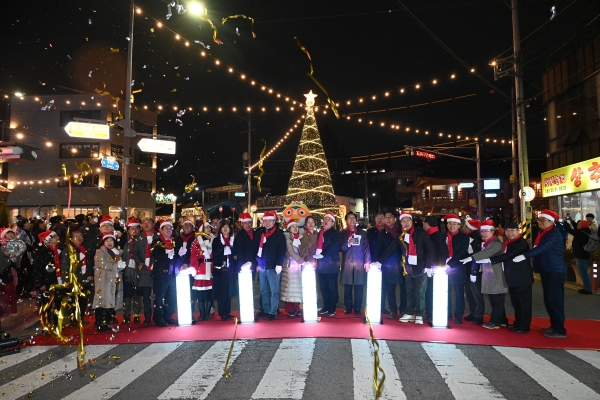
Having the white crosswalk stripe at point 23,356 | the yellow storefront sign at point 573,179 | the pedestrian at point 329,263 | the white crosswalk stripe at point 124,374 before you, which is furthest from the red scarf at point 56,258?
the yellow storefront sign at point 573,179

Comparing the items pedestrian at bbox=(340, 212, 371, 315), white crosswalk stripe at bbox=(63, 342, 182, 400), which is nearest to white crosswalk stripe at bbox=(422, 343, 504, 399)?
pedestrian at bbox=(340, 212, 371, 315)

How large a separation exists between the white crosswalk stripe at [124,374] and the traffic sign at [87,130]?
830cm

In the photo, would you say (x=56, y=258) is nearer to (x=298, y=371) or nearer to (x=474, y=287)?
(x=298, y=371)

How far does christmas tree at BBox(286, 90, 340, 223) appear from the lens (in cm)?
2291

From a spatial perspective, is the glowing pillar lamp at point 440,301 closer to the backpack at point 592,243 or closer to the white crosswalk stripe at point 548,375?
the white crosswalk stripe at point 548,375

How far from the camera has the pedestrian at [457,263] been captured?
25.2 ft

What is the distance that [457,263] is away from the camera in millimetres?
7672

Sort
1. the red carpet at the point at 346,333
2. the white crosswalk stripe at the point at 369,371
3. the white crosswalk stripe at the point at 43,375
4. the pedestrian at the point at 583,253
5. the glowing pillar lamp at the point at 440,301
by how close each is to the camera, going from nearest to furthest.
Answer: the white crosswalk stripe at the point at 369,371
the white crosswalk stripe at the point at 43,375
the red carpet at the point at 346,333
the glowing pillar lamp at the point at 440,301
the pedestrian at the point at 583,253

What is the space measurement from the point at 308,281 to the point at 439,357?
270 centimetres

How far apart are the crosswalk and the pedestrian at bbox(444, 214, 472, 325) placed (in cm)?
154

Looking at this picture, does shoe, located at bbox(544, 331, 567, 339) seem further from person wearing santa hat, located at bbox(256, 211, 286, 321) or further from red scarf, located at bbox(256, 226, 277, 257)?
red scarf, located at bbox(256, 226, 277, 257)

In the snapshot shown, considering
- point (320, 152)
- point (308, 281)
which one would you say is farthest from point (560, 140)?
point (308, 281)

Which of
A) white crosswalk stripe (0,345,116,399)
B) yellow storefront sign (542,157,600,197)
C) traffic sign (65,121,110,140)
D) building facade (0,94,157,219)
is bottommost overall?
white crosswalk stripe (0,345,116,399)

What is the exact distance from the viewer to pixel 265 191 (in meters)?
64.8
